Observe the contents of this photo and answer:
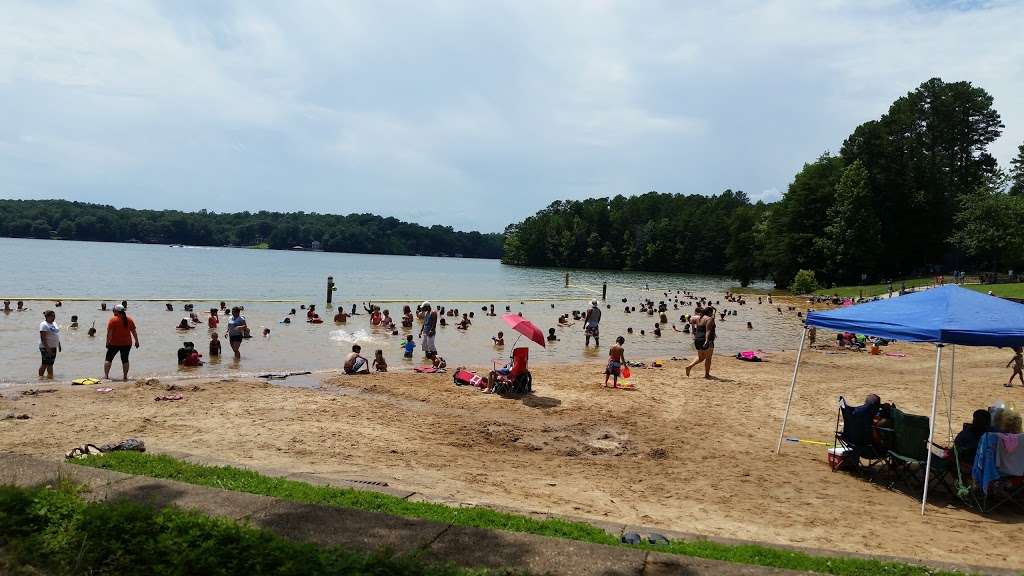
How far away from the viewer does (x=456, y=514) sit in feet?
19.8

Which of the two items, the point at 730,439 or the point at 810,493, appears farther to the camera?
the point at 730,439

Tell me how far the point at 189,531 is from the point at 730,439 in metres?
8.54

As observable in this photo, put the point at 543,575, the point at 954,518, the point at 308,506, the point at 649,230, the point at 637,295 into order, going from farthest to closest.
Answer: the point at 649,230
the point at 637,295
the point at 954,518
the point at 308,506
the point at 543,575

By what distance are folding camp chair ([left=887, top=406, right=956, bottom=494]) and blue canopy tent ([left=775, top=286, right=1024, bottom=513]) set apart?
6.6 inches

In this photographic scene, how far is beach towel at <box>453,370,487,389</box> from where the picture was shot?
14.6 meters

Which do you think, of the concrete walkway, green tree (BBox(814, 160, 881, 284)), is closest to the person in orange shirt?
the concrete walkway

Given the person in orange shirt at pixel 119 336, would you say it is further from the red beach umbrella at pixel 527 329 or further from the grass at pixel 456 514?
the red beach umbrella at pixel 527 329

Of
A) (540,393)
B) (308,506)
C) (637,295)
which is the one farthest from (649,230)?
(308,506)

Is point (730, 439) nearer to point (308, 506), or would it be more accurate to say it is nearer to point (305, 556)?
point (308, 506)

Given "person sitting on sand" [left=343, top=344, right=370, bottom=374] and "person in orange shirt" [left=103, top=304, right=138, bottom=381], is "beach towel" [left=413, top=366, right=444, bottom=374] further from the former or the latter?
"person in orange shirt" [left=103, top=304, right=138, bottom=381]

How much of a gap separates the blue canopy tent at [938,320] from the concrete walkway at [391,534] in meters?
3.21

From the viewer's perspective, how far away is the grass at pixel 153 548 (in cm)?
397

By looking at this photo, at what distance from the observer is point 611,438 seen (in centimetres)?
1066

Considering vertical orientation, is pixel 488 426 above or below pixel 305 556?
below
